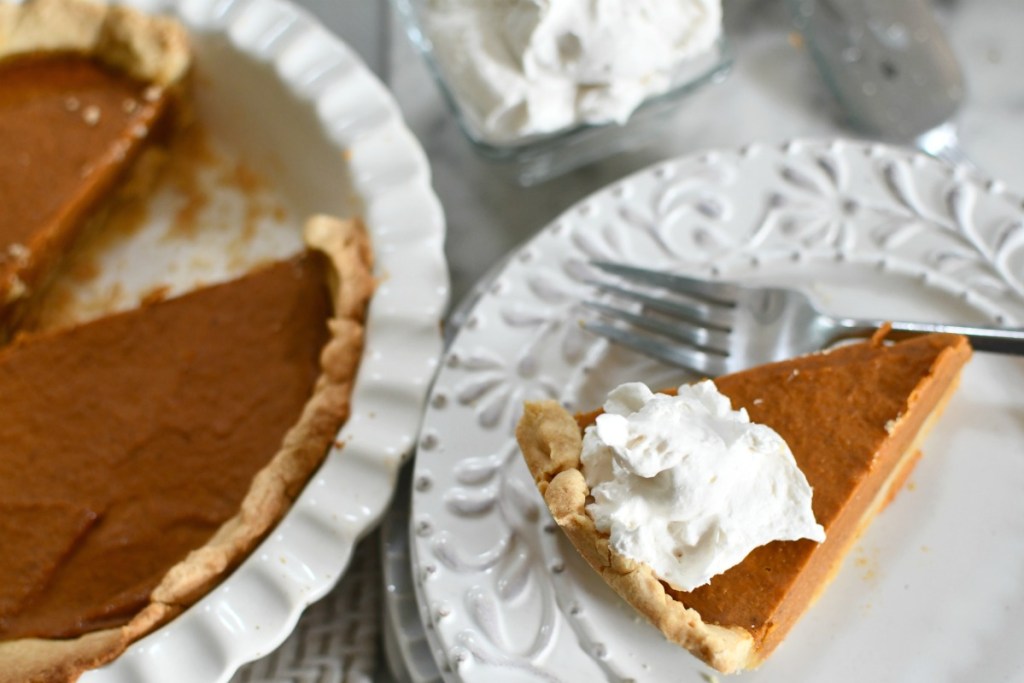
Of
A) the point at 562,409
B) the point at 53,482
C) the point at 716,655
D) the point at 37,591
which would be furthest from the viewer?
the point at 53,482

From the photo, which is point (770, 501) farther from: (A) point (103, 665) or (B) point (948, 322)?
(A) point (103, 665)

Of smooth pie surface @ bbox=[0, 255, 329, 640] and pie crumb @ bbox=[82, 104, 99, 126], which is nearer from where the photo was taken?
smooth pie surface @ bbox=[0, 255, 329, 640]

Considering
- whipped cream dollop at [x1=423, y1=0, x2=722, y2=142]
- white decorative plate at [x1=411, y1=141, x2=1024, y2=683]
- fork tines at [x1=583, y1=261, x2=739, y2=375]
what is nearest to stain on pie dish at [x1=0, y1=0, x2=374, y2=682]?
white decorative plate at [x1=411, y1=141, x2=1024, y2=683]

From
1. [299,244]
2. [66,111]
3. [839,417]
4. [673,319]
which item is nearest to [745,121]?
[673,319]

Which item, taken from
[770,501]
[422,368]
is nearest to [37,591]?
[422,368]

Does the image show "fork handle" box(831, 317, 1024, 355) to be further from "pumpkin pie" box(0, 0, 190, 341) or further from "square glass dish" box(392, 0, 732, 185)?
"pumpkin pie" box(0, 0, 190, 341)

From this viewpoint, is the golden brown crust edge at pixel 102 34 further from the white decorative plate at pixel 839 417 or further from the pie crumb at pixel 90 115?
the white decorative plate at pixel 839 417

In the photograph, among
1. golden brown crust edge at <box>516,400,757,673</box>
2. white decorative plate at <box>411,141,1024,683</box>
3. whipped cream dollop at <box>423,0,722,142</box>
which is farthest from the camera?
whipped cream dollop at <box>423,0,722,142</box>
